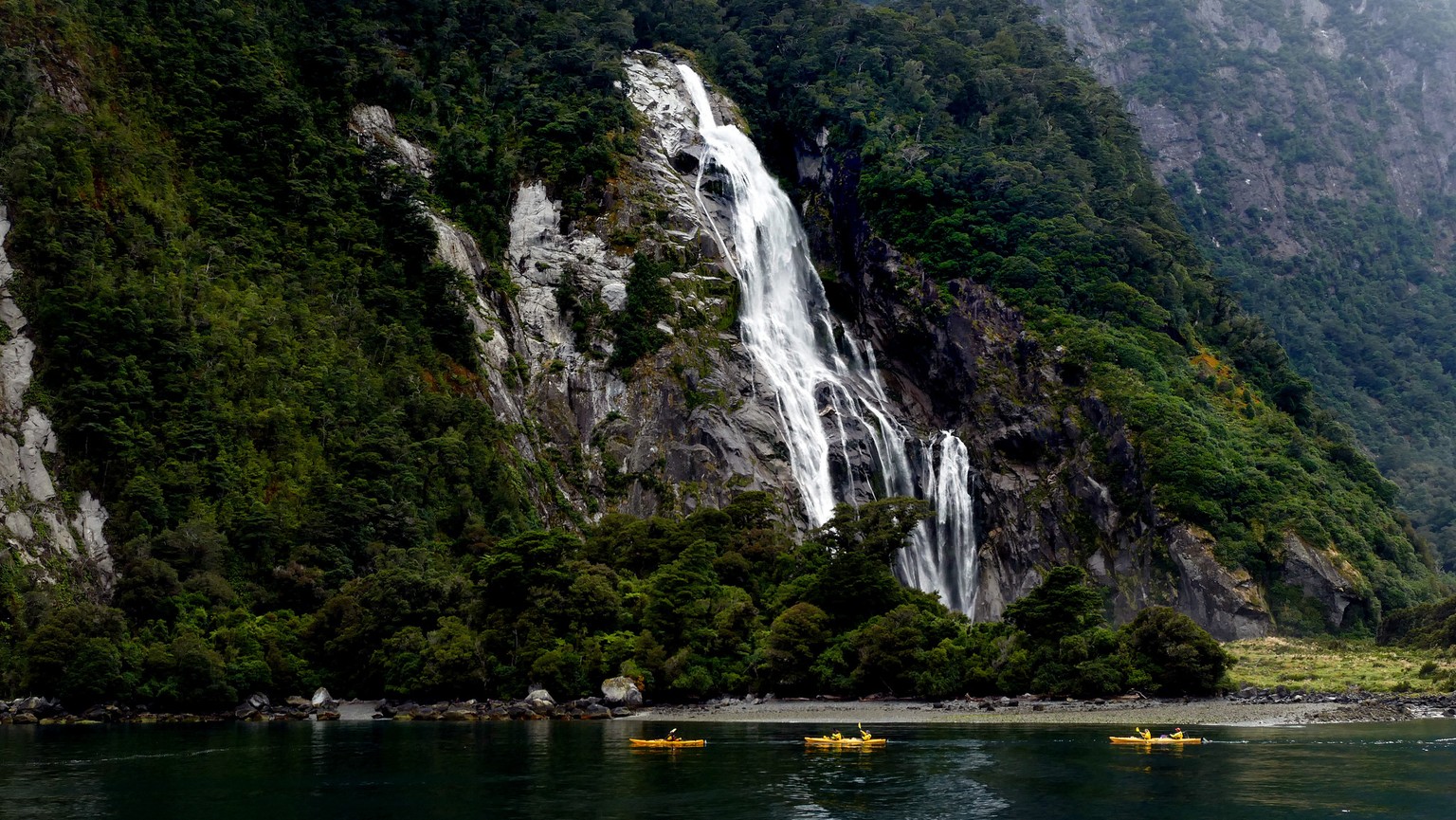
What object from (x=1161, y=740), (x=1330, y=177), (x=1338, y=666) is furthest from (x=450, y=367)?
(x=1330, y=177)

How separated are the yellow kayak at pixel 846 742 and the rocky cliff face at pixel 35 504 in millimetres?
33548

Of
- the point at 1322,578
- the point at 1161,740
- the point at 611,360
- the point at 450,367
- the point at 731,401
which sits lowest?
the point at 1161,740

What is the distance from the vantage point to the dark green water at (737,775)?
26.9 m

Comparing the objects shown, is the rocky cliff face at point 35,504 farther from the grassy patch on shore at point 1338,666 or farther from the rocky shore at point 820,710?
the grassy patch on shore at point 1338,666

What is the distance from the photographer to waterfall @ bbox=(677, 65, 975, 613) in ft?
247

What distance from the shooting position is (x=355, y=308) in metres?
72.9

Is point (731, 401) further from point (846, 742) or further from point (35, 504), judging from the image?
point (846, 742)

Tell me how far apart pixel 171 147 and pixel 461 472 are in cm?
2618

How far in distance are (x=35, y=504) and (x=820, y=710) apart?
113 ft

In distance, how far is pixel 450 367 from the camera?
243ft

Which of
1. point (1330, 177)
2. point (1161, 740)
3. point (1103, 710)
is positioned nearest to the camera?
point (1161, 740)

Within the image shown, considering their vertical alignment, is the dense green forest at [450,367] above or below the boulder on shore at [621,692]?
above

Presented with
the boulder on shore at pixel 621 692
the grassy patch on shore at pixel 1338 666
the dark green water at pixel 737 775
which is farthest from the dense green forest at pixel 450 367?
the dark green water at pixel 737 775

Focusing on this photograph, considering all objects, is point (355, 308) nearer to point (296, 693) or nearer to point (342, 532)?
point (342, 532)
